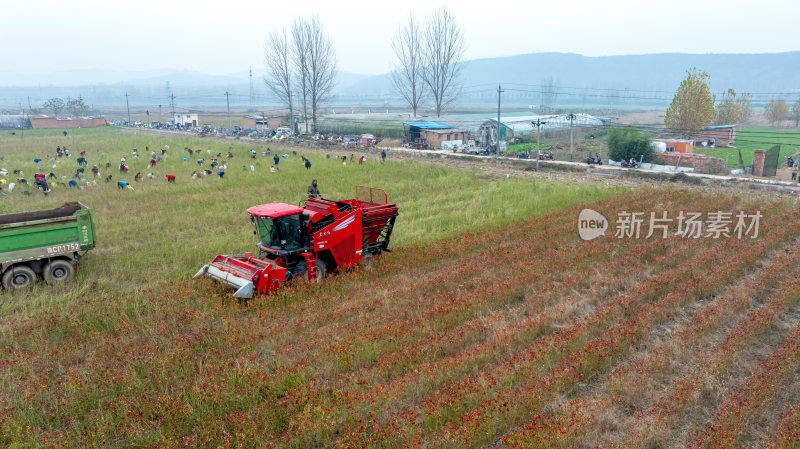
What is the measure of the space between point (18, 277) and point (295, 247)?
6003 mm

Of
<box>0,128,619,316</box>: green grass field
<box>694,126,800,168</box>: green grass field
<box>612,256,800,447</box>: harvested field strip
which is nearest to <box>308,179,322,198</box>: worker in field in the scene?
<box>0,128,619,316</box>: green grass field

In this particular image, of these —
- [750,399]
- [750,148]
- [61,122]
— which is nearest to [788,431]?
[750,399]

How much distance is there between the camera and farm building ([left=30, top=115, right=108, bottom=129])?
66.3 metres

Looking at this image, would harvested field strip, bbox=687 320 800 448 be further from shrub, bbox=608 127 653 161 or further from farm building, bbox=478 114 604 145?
farm building, bbox=478 114 604 145

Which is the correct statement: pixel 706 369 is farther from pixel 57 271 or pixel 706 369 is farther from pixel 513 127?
pixel 513 127

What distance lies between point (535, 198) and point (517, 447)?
15.4 meters

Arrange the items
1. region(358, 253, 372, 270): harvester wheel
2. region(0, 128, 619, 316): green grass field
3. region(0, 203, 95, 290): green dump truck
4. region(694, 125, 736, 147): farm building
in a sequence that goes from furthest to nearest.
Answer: region(694, 125, 736, 147): farm building → region(0, 128, 619, 316): green grass field → region(358, 253, 372, 270): harvester wheel → region(0, 203, 95, 290): green dump truck

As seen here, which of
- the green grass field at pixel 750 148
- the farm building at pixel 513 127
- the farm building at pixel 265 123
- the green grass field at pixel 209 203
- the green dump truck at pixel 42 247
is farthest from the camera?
the farm building at pixel 265 123

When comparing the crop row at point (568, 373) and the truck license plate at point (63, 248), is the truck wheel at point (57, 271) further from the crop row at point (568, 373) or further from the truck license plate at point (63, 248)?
the crop row at point (568, 373)

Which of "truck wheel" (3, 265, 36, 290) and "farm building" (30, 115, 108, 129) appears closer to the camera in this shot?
"truck wheel" (3, 265, 36, 290)

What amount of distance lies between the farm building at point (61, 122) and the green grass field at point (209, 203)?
133 ft

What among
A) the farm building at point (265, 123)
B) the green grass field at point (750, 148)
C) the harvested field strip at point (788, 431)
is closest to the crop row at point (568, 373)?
the harvested field strip at point (788, 431)

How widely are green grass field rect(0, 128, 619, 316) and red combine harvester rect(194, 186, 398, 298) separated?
2192 mm

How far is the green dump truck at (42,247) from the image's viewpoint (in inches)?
422
